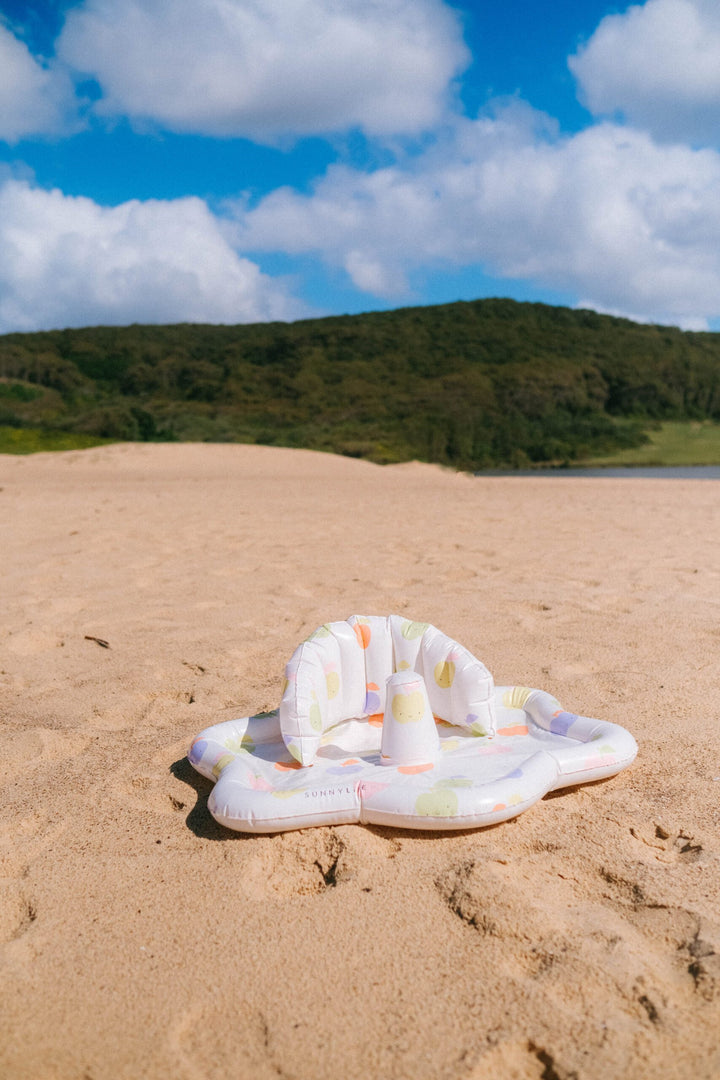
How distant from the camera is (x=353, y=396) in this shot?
34625 millimetres

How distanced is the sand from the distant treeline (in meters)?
19.5

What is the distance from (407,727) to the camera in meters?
2.33

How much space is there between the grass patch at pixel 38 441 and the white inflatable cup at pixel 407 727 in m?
17.6

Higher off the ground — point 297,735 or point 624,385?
point 624,385

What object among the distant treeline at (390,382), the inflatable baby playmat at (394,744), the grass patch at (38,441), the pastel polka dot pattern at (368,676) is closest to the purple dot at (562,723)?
the inflatable baby playmat at (394,744)

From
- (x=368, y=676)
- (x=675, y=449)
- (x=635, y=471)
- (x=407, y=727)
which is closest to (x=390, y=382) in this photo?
(x=675, y=449)

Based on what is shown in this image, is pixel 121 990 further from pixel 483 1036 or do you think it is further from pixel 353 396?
pixel 353 396

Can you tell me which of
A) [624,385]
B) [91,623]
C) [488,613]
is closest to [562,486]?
[488,613]

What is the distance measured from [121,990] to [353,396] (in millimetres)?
33993

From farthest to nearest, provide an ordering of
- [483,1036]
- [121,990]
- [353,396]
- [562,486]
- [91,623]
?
[353,396], [562,486], [91,623], [121,990], [483,1036]

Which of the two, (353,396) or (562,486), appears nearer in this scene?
(562,486)

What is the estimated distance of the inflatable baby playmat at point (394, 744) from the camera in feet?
6.63

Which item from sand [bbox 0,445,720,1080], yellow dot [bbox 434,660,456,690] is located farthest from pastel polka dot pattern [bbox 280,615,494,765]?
sand [bbox 0,445,720,1080]

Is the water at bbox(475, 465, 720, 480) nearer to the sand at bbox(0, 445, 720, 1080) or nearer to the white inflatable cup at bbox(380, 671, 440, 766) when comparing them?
the sand at bbox(0, 445, 720, 1080)
